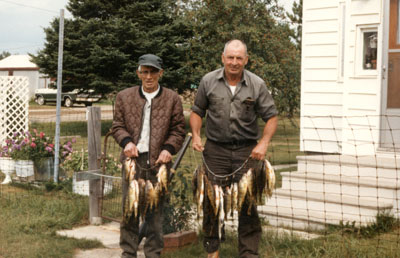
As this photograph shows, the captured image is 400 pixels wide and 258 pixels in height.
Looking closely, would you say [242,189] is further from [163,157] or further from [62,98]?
[62,98]

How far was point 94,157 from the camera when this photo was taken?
7.14 metres

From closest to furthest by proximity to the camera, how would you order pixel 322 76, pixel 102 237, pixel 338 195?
pixel 102 237
pixel 338 195
pixel 322 76

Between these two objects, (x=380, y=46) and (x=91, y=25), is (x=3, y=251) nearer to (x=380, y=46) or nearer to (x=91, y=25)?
(x=380, y=46)

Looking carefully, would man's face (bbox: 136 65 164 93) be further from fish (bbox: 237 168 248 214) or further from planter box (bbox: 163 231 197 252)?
planter box (bbox: 163 231 197 252)

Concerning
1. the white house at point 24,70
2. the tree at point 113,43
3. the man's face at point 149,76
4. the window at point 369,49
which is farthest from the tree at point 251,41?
the white house at point 24,70

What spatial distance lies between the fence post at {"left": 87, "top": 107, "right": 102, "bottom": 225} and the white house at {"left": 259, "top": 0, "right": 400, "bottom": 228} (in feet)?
6.86

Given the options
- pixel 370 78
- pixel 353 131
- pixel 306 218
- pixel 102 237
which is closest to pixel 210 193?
pixel 102 237

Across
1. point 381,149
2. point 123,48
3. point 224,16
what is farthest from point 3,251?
point 224,16

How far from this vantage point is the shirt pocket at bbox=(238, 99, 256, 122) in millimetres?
4891

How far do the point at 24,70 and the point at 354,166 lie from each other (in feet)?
176

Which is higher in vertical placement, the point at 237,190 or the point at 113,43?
the point at 113,43

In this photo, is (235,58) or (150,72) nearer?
(235,58)

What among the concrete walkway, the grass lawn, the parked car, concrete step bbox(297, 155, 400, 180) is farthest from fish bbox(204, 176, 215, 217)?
the parked car

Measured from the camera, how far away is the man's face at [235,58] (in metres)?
4.80
